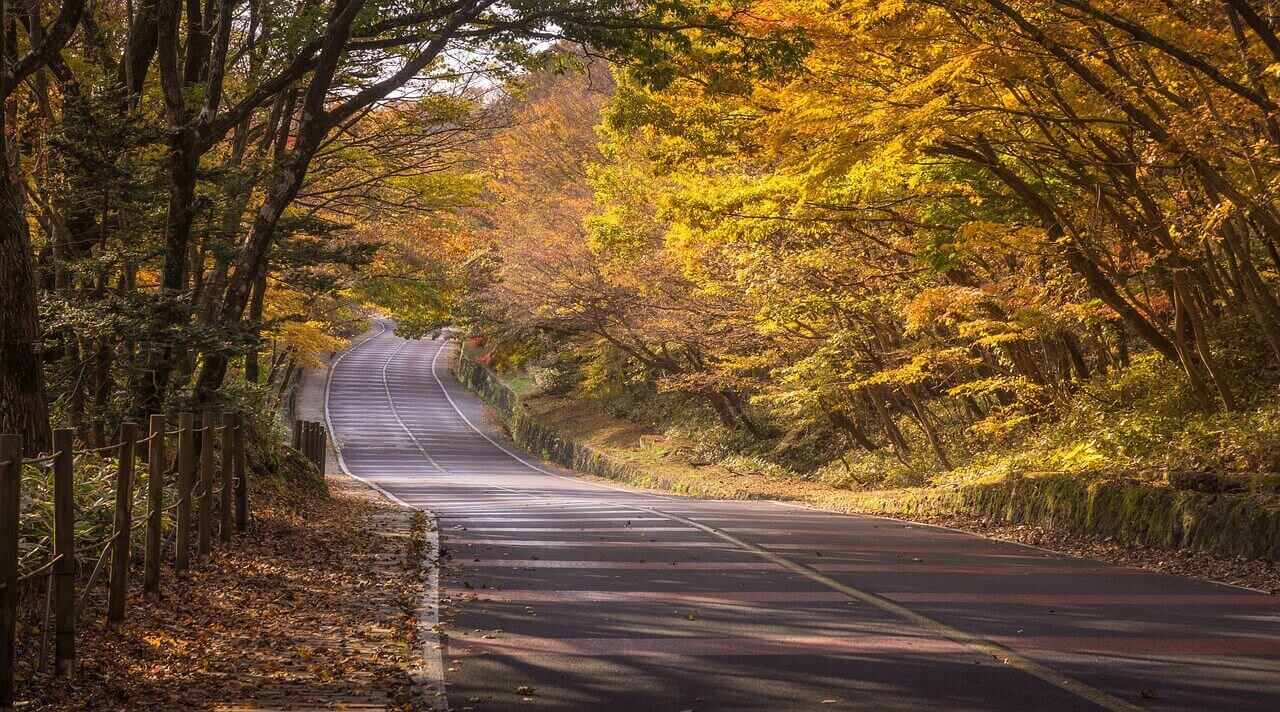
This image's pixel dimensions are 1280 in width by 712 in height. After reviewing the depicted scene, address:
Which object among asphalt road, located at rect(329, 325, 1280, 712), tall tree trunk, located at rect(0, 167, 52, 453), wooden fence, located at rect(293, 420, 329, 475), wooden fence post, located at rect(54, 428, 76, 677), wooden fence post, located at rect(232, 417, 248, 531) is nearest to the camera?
asphalt road, located at rect(329, 325, 1280, 712)

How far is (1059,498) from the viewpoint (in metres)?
16.1

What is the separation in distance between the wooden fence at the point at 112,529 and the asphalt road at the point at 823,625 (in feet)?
7.40

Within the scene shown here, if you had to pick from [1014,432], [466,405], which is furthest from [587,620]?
[466,405]

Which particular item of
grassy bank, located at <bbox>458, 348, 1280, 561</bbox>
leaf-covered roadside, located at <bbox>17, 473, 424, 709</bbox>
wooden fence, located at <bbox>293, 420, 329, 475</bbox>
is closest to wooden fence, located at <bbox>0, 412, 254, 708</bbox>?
leaf-covered roadside, located at <bbox>17, 473, 424, 709</bbox>

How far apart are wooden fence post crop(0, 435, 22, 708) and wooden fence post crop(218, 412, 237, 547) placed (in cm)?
637

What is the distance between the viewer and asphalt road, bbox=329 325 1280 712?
6.62 metres

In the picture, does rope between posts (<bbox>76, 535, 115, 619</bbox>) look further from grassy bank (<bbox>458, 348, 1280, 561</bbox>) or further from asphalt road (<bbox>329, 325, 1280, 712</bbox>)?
grassy bank (<bbox>458, 348, 1280, 561</bbox>)

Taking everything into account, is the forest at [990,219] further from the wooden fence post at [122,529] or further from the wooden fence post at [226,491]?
the wooden fence post at [122,529]

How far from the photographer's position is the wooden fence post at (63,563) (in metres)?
6.86

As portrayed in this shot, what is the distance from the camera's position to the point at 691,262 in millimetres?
23500

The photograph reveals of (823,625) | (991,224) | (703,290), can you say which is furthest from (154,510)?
(703,290)

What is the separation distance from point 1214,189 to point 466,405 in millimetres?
59426

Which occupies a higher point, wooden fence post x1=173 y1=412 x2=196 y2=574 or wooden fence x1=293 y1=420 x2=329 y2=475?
wooden fence post x1=173 y1=412 x2=196 y2=574

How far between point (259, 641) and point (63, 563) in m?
1.61
